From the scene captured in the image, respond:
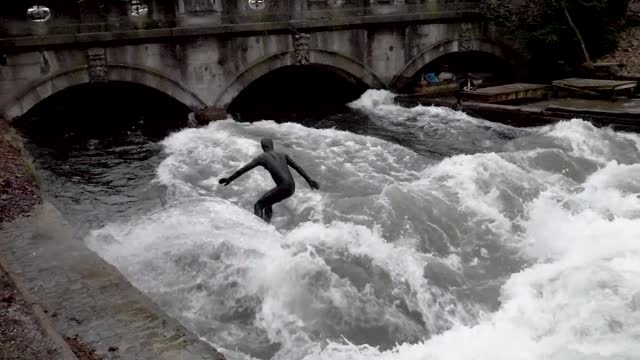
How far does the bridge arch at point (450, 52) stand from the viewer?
20.8 m

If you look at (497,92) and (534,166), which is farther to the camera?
(497,92)

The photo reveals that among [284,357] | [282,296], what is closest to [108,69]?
[282,296]

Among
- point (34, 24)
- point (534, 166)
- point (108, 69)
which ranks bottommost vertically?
point (534, 166)

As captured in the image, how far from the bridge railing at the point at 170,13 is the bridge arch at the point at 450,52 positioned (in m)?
1.57

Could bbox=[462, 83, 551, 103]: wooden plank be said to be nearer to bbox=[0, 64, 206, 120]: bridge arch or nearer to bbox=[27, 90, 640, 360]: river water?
bbox=[27, 90, 640, 360]: river water

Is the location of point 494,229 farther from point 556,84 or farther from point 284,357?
point 556,84

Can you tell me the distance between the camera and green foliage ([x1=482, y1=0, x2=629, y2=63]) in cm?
2061

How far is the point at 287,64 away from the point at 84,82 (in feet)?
19.6

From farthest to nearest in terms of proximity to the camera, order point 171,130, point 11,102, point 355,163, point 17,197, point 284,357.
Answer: point 171,130
point 11,102
point 355,163
point 17,197
point 284,357

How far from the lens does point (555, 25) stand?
20688 millimetres

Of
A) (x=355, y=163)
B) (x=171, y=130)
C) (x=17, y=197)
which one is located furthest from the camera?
(x=171, y=130)

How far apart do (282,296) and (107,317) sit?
95.0 inches

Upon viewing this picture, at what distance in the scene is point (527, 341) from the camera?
23.2 ft

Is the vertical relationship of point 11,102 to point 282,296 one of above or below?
above
